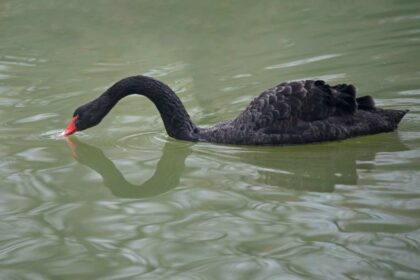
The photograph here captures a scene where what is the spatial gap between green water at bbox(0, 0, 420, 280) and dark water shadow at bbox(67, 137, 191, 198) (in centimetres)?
2

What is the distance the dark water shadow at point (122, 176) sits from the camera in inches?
198

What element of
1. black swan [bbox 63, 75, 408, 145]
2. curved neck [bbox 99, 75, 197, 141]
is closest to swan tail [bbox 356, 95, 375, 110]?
black swan [bbox 63, 75, 408, 145]

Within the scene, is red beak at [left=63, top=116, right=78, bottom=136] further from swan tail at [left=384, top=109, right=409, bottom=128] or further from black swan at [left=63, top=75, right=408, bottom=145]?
swan tail at [left=384, top=109, right=409, bottom=128]

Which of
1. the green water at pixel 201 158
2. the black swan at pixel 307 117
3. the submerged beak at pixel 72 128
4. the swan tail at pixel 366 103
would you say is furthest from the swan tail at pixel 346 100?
the submerged beak at pixel 72 128

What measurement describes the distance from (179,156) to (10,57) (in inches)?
142

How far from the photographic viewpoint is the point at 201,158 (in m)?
5.57

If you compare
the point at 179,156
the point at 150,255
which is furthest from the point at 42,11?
the point at 150,255

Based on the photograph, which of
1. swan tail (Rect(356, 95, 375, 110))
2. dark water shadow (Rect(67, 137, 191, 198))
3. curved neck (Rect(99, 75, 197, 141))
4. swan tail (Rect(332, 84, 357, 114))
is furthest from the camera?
curved neck (Rect(99, 75, 197, 141))

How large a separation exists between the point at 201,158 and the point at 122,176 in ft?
1.97

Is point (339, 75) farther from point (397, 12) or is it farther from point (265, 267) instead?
point (265, 267)

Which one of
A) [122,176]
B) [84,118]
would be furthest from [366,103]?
[84,118]

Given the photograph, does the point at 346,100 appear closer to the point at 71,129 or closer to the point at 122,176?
the point at 122,176

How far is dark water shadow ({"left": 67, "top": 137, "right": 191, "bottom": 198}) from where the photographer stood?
198 inches

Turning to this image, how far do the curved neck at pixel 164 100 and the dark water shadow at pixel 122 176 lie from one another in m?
0.13
